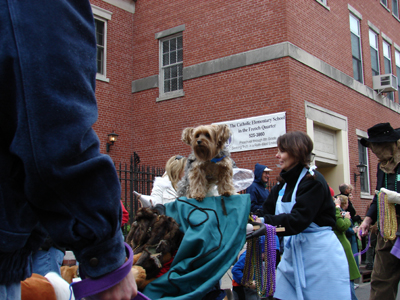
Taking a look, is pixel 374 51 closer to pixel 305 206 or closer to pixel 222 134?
pixel 222 134

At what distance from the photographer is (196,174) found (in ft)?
11.7

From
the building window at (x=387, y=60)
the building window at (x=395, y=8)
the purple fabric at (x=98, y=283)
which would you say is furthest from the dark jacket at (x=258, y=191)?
the building window at (x=395, y=8)

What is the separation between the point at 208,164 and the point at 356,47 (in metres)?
14.8

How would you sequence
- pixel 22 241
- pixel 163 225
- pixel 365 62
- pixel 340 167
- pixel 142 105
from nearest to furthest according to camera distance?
pixel 22 241
pixel 163 225
pixel 340 167
pixel 142 105
pixel 365 62

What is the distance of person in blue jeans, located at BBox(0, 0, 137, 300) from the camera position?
1.08m

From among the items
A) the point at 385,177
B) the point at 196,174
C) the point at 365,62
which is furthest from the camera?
the point at 365,62

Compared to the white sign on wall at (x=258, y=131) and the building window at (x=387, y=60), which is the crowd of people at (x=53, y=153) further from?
the building window at (x=387, y=60)

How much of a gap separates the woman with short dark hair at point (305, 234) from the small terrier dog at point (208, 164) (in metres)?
0.51

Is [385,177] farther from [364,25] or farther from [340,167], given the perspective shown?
[364,25]

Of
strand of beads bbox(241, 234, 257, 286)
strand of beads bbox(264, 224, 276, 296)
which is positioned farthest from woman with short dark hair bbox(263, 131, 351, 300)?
strand of beads bbox(241, 234, 257, 286)

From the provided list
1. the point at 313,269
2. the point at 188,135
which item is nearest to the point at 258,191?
the point at 188,135

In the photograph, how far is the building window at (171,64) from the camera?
570 inches

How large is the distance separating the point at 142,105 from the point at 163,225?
1269cm

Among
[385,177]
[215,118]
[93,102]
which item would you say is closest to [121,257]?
[93,102]
